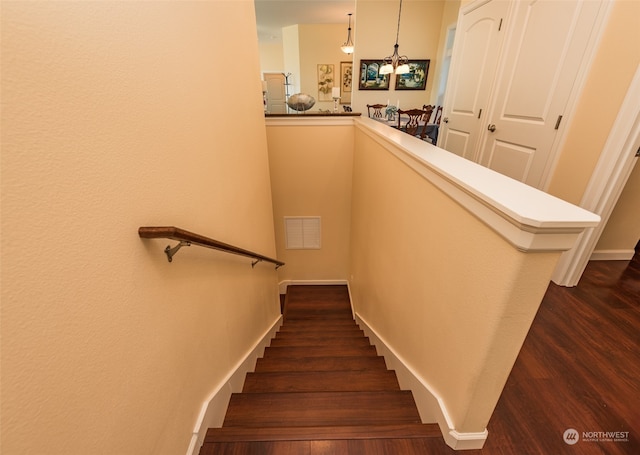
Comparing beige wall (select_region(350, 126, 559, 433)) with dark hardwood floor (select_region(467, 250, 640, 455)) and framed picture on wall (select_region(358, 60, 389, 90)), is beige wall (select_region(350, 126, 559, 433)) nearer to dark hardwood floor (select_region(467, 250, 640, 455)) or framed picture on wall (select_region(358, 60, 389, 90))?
dark hardwood floor (select_region(467, 250, 640, 455))

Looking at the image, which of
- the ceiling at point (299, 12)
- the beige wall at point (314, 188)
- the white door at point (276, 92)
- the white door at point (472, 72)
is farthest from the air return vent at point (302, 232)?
the white door at point (276, 92)

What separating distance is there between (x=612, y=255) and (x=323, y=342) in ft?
8.65

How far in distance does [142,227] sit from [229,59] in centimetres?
113

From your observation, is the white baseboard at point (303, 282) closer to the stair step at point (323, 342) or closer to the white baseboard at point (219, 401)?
the stair step at point (323, 342)

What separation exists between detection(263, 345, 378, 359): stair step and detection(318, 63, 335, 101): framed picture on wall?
23.6ft

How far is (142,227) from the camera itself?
0.79 m

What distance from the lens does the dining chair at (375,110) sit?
530cm

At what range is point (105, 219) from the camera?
26.0 inches

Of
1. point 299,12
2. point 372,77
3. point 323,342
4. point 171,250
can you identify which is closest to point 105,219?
point 171,250

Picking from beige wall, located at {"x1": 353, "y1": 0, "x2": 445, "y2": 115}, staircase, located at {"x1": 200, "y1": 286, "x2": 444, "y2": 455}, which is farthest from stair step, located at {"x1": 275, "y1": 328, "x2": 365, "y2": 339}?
beige wall, located at {"x1": 353, "y1": 0, "x2": 445, "y2": 115}

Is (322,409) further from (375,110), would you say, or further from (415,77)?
(415,77)

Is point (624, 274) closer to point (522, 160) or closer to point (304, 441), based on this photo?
point (522, 160)

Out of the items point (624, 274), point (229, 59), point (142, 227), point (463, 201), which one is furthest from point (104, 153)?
point (624, 274)

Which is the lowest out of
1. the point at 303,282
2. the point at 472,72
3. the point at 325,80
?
the point at 303,282
